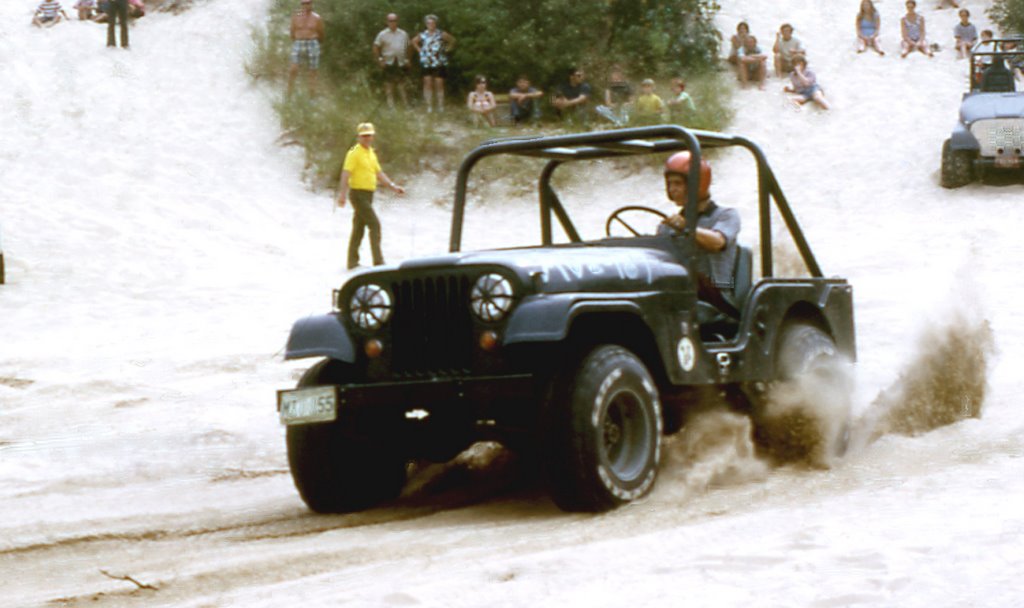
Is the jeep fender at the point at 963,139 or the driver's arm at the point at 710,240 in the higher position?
the jeep fender at the point at 963,139

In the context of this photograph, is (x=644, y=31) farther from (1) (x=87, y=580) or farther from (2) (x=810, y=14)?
(1) (x=87, y=580)

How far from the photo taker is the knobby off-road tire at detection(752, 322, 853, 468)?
815 centimetres

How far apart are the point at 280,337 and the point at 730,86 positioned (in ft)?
48.0

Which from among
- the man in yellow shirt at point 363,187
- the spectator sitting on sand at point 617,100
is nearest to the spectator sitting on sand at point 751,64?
the spectator sitting on sand at point 617,100

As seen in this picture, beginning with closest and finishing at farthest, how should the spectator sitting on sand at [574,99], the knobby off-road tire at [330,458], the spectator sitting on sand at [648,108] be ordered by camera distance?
the knobby off-road tire at [330,458], the spectator sitting on sand at [648,108], the spectator sitting on sand at [574,99]

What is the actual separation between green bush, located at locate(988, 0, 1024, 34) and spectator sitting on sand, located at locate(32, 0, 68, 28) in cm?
1629

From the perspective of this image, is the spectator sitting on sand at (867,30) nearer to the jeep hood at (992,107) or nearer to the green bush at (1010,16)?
the green bush at (1010,16)

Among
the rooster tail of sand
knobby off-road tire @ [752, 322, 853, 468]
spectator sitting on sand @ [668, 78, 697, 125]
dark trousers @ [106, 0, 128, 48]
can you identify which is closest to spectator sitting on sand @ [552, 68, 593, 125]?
spectator sitting on sand @ [668, 78, 697, 125]

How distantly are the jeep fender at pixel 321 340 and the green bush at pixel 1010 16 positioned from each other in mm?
24158

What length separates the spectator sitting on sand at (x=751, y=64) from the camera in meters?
27.3

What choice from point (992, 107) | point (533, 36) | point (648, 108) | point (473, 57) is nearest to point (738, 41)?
point (533, 36)

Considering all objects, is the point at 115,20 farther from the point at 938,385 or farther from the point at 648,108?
the point at 938,385

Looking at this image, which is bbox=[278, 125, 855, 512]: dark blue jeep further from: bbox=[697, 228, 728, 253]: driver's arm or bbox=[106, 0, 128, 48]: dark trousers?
bbox=[106, 0, 128, 48]: dark trousers

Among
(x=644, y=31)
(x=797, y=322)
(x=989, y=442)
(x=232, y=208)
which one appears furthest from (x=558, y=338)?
(x=644, y=31)
